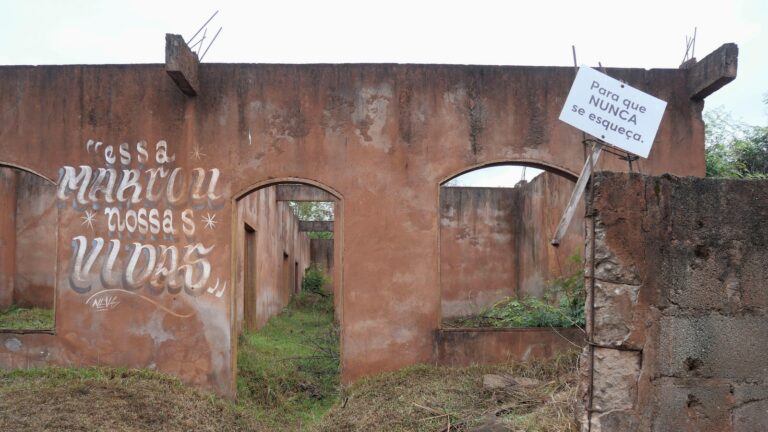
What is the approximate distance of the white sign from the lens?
421 centimetres

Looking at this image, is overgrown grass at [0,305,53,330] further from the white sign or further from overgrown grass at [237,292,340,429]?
the white sign

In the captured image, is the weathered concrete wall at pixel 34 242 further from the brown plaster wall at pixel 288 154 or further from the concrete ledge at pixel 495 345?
the concrete ledge at pixel 495 345

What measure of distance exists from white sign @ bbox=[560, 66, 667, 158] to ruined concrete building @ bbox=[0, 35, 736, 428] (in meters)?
3.10

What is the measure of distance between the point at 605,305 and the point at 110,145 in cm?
590

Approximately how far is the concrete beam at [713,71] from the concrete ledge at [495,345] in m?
3.26

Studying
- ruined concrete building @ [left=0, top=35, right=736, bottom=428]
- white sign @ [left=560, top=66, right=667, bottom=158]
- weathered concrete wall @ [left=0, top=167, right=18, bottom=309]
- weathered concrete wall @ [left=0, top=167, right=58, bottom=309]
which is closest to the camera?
white sign @ [left=560, top=66, right=667, bottom=158]

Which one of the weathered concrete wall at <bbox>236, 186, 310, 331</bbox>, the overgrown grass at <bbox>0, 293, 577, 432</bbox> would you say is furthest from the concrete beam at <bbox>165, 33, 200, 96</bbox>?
the overgrown grass at <bbox>0, 293, 577, 432</bbox>

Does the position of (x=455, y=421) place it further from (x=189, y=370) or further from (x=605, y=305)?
(x=189, y=370)

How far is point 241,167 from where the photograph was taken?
7398 millimetres

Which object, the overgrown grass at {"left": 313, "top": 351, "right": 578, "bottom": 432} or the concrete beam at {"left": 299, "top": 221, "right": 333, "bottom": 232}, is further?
the concrete beam at {"left": 299, "top": 221, "right": 333, "bottom": 232}

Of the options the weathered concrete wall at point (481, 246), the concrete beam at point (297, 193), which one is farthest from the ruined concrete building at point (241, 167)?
the concrete beam at point (297, 193)

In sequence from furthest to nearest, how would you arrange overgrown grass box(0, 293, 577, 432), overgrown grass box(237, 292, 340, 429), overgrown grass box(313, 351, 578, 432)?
1. overgrown grass box(237, 292, 340, 429)
2. overgrown grass box(0, 293, 577, 432)
3. overgrown grass box(313, 351, 578, 432)

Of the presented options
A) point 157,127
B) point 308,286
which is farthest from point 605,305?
point 308,286

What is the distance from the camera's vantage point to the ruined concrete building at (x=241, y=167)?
727cm
